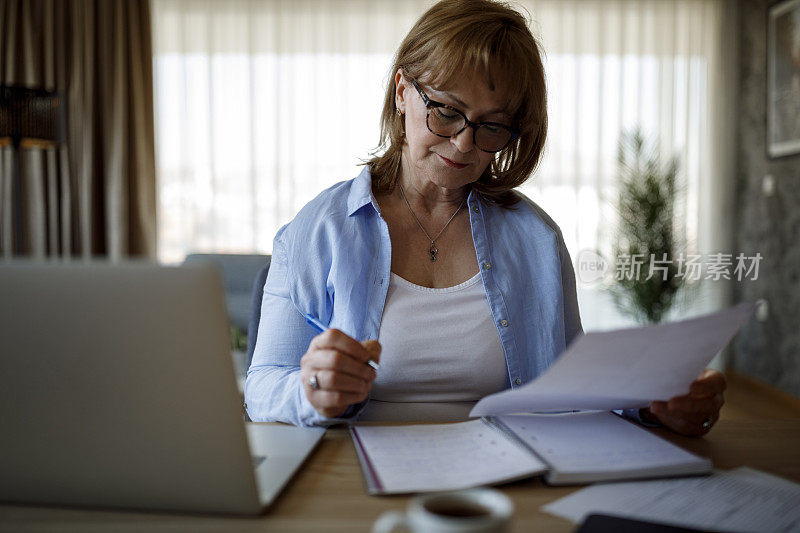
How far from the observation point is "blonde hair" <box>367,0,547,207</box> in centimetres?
110

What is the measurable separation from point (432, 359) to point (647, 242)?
2926 millimetres

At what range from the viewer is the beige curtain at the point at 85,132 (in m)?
3.87

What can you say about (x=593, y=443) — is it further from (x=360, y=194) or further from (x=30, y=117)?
(x=30, y=117)

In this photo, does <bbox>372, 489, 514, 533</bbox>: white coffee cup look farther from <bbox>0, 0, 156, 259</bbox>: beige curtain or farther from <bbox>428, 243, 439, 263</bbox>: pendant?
<bbox>0, 0, 156, 259</bbox>: beige curtain

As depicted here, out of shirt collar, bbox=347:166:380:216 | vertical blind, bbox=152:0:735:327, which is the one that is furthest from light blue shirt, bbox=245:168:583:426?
vertical blind, bbox=152:0:735:327

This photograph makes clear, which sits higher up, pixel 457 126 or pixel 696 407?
pixel 457 126

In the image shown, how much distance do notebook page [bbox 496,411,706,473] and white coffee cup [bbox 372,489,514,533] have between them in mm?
235

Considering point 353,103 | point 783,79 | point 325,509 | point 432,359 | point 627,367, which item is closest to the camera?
point 325,509

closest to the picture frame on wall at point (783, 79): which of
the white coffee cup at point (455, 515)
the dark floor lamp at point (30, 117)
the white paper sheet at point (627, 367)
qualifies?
the white paper sheet at point (627, 367)

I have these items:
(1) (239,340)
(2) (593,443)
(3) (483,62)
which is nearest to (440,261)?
(3) (483,62)

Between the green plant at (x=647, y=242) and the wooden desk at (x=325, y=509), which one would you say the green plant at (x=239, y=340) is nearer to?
the wooden desk at (x=325, y=509)

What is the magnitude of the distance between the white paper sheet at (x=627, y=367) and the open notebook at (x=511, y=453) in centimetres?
3

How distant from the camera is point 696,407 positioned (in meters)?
0.85

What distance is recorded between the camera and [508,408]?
811 millimetres
